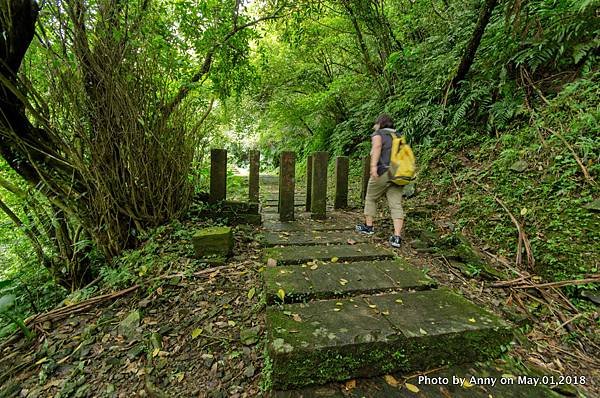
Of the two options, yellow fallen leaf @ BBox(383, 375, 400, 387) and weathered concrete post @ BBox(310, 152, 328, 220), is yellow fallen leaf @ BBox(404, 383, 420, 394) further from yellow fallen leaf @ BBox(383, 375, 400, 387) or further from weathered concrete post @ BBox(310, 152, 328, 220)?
weathered concrete post @ BBox(310, 152, 328, 220)

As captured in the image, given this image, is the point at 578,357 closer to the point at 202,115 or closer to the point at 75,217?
the point at 202,115

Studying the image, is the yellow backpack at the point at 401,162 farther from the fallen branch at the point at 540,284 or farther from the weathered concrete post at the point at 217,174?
the weathered concrete post at the point at 217,174

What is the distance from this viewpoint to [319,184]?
13.6 ft

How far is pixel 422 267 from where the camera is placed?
2.94 meters

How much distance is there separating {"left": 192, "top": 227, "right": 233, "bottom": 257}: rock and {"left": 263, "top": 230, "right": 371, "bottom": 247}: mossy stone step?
521 millimetres

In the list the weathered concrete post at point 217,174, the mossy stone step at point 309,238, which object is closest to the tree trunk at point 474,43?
the mossy stone step at point 309,238

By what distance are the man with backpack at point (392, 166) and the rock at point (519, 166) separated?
51.6 inches

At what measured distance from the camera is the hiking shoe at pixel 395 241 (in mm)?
3427

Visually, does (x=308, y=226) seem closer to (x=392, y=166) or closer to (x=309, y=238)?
(x=309, y=238)

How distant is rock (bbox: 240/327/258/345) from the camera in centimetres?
189

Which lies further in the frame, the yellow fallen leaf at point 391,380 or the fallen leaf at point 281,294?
the fallen leaf at point 281,294

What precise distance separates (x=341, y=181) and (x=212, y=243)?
104 inches

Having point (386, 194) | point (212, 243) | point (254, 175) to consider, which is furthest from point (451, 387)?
point (254, 175)

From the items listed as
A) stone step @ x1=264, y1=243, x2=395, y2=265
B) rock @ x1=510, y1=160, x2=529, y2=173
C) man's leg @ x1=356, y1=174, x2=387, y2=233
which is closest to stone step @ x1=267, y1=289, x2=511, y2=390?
stone step @ x1=264, y1=243, x2=395, y2=265
